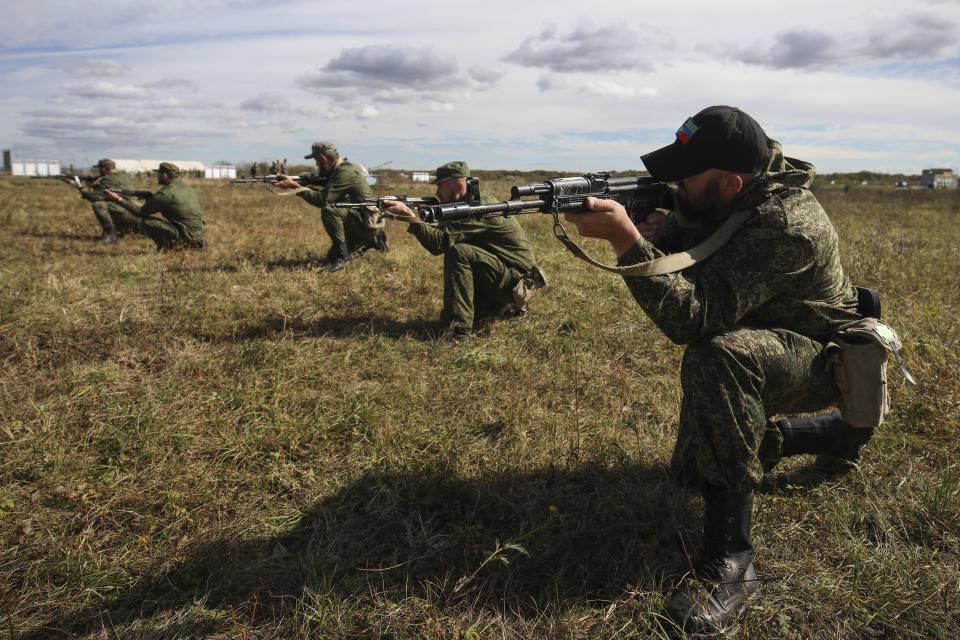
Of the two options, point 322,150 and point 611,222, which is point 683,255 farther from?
point 322,150

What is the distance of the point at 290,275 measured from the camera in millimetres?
8484

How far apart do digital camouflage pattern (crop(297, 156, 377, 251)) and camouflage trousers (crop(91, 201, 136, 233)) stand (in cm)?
497

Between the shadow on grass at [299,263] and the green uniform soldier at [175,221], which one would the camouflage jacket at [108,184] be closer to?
the green uniform soldier at [175,221]

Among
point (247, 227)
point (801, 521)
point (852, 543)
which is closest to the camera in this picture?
point (852, 543)

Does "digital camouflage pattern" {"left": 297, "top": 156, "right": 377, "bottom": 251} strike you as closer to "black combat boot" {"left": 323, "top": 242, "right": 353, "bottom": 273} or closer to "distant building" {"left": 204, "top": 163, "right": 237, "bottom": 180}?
"black combat boot" {"left": 323, "top": 242, "right": 353, "bottom": 273}

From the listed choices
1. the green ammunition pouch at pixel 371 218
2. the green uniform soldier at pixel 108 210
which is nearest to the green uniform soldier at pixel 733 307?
the green ammunition pouch at pixel 371 218

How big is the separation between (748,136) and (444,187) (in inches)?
153

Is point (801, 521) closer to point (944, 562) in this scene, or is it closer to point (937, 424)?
point (944, 562)

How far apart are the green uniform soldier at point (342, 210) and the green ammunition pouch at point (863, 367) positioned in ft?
24.1

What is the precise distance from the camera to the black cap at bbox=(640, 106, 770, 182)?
266cm

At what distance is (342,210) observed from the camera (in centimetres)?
956

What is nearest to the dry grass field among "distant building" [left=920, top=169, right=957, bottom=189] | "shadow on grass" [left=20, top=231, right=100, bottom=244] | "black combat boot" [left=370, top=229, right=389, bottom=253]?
"black combat boot" [left=370, top=229, right=389, bottom=253]

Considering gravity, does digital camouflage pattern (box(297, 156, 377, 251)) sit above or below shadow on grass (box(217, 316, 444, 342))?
above

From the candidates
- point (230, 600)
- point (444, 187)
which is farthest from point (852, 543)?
point (444, 187)
